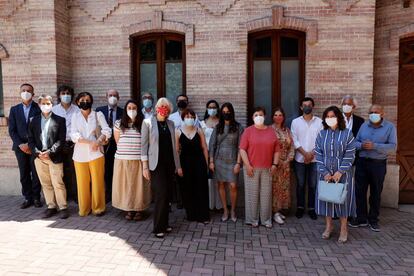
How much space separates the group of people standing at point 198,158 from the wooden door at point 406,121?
6.28 feet

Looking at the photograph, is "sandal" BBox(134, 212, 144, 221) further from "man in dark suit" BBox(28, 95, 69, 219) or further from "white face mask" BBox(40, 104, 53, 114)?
"white face mask" BBox(40, 104, 53, 114)

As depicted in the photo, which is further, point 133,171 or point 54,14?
point 54,14

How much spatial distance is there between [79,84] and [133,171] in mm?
3098

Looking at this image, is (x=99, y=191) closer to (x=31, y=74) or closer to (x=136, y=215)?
(x=136, y=215)

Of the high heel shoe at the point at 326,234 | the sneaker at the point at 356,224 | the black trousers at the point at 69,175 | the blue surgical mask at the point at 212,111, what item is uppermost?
the blue surgical mask at the point at 212,111

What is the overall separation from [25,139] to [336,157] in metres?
5.63

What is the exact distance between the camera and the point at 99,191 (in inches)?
248

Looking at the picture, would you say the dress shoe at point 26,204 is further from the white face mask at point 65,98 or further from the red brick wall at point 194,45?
the white face mask at point 65,98

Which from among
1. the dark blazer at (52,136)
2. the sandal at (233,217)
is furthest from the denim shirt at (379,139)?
the dark blazer at (52,136)

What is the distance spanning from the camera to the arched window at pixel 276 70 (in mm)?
7371

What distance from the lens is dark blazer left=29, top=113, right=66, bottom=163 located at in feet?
20.2

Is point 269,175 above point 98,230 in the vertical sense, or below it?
above

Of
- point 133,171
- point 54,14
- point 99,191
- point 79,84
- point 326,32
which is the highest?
point 54,14

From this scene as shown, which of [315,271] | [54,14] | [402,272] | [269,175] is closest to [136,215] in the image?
[269,175]
